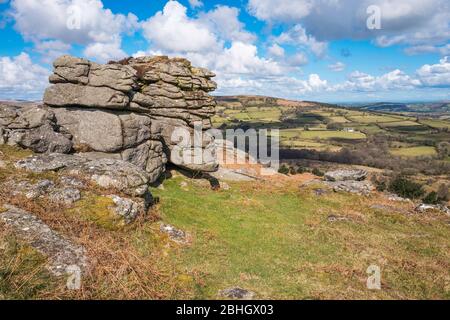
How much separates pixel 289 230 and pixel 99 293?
1202 cm

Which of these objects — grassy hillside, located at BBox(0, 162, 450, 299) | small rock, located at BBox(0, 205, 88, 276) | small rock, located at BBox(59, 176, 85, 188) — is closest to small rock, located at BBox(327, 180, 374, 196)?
grassy hillside, located at BBox(0, 162, 450, 299)

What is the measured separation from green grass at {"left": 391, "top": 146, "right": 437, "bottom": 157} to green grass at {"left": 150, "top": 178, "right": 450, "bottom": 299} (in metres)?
91.7

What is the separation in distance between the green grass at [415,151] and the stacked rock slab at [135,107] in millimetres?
95795

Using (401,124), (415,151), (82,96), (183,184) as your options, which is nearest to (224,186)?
(183,184)

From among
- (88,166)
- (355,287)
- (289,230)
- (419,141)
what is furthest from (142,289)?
(419,141)

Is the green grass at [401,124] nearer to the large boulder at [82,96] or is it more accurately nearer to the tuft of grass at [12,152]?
the large boulder at [82,96]

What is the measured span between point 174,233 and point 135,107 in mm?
13471

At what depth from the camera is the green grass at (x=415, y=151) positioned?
348 feet

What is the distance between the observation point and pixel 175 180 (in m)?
27.9

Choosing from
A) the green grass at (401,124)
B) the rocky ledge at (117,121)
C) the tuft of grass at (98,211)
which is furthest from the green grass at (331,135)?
the tuft of grass at (98,211)

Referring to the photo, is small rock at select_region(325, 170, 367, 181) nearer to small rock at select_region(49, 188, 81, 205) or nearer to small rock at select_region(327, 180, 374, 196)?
small rock at select_region(327, 180, 374, 196)

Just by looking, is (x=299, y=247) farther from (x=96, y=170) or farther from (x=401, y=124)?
(x=401, y=124)

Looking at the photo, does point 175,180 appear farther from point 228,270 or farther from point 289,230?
point 228,270

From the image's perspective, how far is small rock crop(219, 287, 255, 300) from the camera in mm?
11070
